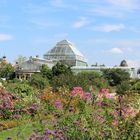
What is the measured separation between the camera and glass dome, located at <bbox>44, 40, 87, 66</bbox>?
389 ft

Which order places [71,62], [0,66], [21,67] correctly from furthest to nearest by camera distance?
[71,62] → [21,67] → [0,66]

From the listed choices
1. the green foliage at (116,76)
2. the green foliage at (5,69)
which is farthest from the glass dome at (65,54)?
the green foliage at (116,76)

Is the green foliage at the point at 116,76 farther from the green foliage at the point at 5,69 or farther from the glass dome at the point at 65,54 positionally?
the glass dome at the point at 65,54

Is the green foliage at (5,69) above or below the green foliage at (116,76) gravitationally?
above

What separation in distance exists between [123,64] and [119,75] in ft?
168

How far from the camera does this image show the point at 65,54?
120 metres

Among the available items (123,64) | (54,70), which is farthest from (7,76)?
(123,64)

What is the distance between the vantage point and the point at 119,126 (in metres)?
6.36

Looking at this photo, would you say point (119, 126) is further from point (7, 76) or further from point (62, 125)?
point (7, 76)

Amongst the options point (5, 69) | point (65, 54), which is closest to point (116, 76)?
point (5, 69)

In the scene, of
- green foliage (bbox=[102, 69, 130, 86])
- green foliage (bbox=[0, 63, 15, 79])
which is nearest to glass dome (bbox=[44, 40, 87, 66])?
green foliage (bbox=[0, 63, 15, 79])

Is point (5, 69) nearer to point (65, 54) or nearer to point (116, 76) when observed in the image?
point (116, 76)

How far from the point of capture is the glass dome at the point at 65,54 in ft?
389

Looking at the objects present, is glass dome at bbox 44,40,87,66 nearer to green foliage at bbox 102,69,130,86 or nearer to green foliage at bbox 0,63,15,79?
green foliage at bbox 0,63,15,79
